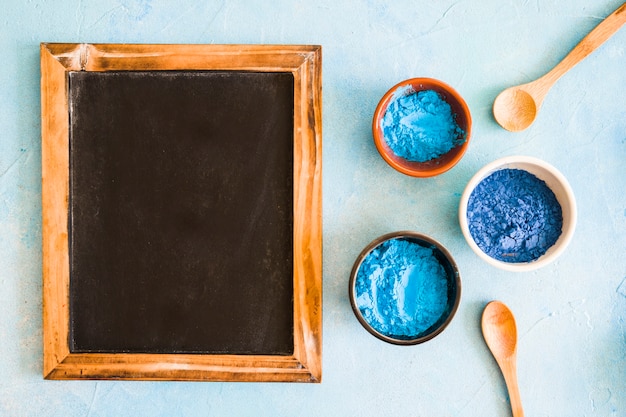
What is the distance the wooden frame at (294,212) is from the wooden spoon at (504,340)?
28 centimetres

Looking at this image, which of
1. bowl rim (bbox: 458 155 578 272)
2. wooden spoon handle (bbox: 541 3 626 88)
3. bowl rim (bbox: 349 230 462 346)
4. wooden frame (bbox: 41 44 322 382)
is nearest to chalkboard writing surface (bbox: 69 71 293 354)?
wooden frame (bbox: 41 44 322 382)

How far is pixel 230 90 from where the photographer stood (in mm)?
750

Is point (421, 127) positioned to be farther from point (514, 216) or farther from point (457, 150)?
point (514, 216)

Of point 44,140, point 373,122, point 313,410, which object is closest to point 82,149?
point 44,140

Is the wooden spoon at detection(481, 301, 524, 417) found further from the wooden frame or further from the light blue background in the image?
the wooden frame

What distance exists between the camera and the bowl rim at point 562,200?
697 millimetres

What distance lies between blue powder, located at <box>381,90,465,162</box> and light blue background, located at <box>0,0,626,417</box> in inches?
2.0

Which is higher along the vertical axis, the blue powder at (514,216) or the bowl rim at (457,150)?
the bowl rim at (457,150)

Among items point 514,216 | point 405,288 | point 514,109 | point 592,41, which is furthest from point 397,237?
point 592,41

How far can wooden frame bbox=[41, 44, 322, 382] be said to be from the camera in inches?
29.4

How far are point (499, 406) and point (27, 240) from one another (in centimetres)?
85

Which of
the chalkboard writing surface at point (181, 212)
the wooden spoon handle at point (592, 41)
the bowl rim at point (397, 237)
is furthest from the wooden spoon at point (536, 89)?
the chalkboard writing surface at point (181, 212)

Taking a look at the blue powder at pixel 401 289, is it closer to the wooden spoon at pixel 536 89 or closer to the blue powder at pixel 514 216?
the blue powder at pixel 514 216

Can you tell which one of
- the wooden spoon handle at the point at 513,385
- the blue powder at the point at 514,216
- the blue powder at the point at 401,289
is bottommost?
the wooden spoon handle at the point at 513,385
